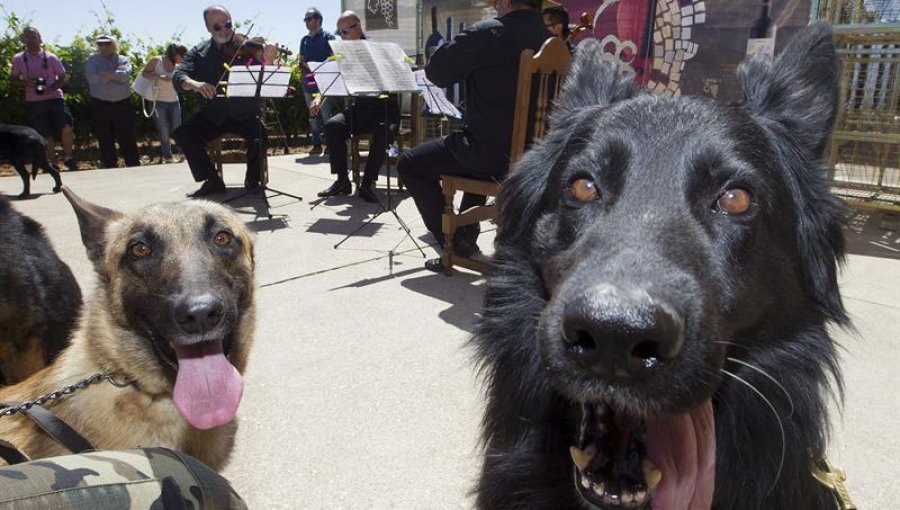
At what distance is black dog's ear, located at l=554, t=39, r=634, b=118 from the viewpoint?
224 cm

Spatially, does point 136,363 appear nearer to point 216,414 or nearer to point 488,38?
point 216,414

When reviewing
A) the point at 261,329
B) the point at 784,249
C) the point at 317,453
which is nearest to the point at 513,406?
the point at 784,249

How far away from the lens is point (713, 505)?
5.78 feet

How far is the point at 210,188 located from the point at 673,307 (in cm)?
909

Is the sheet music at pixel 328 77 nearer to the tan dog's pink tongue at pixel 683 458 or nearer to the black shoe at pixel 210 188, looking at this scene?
the black shoe at pixel 210 188

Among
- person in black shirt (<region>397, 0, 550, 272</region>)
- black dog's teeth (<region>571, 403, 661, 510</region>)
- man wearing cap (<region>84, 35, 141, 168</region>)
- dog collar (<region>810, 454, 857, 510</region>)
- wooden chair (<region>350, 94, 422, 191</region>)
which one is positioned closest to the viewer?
black dog's teeth (<region>571, 403, 661, 510</region>)

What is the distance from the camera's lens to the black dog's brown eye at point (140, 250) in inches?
100

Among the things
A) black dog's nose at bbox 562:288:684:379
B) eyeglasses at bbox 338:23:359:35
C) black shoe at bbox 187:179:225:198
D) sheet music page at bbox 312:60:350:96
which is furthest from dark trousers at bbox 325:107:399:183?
black dog's nose at bbox 562:288:684:379

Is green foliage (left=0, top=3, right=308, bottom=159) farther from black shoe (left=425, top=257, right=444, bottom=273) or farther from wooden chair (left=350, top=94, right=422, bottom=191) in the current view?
black shoe (left=425, top=257, right=444, bottom=273)

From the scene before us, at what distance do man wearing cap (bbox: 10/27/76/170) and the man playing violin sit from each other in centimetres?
437

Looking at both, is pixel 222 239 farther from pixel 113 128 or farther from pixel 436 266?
pixel 113 128

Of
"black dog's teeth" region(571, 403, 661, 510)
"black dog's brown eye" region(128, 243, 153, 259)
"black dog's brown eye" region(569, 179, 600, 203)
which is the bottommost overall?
"black dog's teeth" region(571, 403, 661, 510)

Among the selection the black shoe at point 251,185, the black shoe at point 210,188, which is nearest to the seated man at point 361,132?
the black shoe at point 251,185

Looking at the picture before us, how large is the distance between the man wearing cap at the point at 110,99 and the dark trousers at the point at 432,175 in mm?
9473
